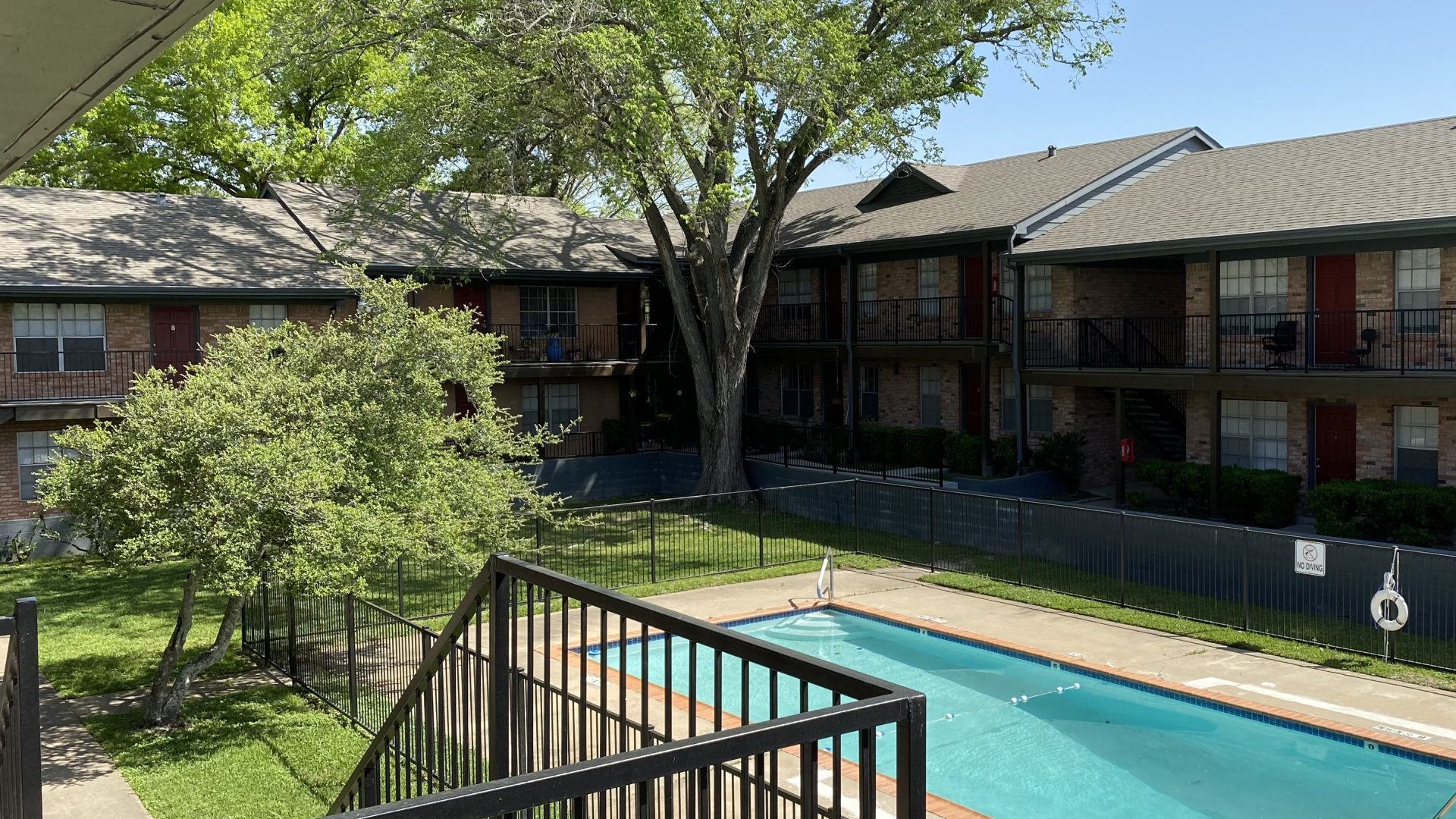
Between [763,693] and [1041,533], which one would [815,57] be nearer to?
[1041,533]

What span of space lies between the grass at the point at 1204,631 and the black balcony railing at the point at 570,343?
14.6 metres

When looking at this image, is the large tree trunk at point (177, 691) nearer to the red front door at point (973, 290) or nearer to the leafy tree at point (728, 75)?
the leafy tree at point (728, 75)

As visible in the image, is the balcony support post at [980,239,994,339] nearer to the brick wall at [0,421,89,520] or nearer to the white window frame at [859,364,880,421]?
the white window frame at [859,364,880,421]

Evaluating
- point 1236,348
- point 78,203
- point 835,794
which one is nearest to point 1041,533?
point 1236,348

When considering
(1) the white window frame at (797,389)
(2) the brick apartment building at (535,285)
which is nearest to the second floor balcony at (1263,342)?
(1) the white window frame at (797,389)

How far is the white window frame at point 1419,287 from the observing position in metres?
20.7

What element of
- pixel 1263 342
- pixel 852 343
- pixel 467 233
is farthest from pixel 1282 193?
pixel 467 233

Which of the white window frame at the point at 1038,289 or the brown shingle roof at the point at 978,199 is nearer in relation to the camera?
the white window frame at the point at 1038,289

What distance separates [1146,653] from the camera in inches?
624

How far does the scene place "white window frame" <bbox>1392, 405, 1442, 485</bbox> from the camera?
2086 centimetres

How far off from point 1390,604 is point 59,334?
81.7 ft

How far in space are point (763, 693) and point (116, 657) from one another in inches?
350

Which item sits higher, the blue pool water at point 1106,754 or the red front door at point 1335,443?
the red front door at point 1335,443

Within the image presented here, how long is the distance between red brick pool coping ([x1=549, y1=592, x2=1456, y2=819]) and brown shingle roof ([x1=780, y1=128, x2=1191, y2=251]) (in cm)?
1166
